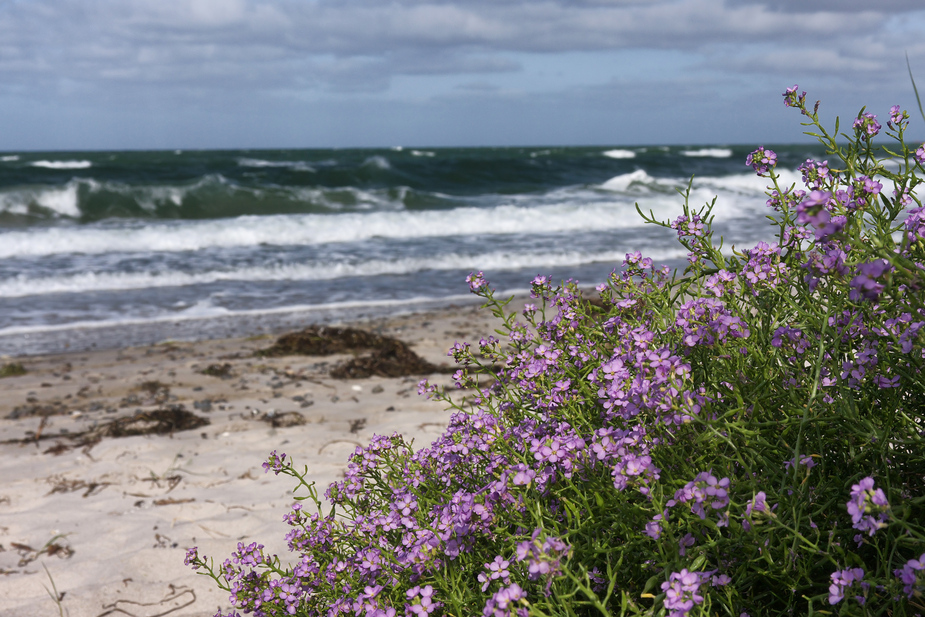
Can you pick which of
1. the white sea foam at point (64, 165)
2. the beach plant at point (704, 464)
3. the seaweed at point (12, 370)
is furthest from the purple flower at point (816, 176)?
the white sea foam at point (64, 165)

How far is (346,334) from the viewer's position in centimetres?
700

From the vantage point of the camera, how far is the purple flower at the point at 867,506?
101 cm

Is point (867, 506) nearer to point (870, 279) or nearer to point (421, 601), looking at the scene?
point (870, 279)

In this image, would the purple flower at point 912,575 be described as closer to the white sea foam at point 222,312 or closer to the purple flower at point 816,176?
the purple flower at point 816,176

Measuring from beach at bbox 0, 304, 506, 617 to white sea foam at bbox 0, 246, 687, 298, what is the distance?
144 inches

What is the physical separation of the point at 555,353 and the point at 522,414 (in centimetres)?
19

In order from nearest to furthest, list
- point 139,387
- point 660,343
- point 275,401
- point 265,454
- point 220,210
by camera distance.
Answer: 1. point 660,343
2. point 265,454
3. point 275,401
4. point 139,387
5. point 220,210

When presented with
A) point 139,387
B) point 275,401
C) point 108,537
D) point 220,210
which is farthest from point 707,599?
point 220,210

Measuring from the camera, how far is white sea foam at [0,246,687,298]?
1041 cm

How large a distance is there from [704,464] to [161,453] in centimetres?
387

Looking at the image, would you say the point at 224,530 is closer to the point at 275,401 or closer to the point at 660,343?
the point at 275,401

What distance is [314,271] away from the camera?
463 inches

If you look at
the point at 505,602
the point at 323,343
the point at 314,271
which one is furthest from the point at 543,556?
the point at 314,271

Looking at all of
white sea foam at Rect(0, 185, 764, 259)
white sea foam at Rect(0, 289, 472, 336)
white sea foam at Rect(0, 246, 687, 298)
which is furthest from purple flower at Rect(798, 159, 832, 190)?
white sea foam at Rect(0, 185, 764, 259)
